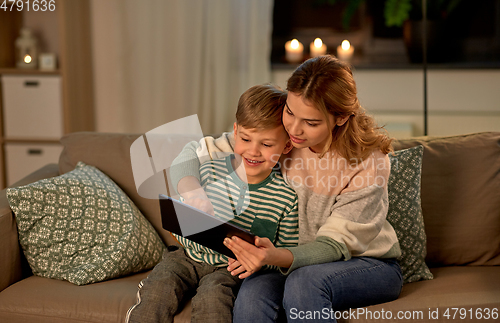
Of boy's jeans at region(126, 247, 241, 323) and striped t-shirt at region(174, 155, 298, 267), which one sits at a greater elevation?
striped t-shirt at region(174, 155, 298, 267)

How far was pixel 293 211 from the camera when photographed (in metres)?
1.32

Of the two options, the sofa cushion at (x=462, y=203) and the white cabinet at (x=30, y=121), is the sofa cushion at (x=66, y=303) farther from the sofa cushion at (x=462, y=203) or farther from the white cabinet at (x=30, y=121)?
the white cabinet at (x=30, y=121)

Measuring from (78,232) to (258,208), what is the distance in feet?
1.81

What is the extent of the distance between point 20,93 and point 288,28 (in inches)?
66.2

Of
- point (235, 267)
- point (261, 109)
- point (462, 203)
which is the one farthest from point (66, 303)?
point (462, 203)

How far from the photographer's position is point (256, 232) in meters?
1.32

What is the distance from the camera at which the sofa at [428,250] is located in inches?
48.6

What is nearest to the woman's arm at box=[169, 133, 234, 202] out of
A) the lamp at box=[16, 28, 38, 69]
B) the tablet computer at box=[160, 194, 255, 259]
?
the tablet computer at box=[160, 194, 255, 259]

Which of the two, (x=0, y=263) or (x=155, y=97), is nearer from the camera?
(x=0, y=263)

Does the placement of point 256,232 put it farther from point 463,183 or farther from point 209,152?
point 463,183

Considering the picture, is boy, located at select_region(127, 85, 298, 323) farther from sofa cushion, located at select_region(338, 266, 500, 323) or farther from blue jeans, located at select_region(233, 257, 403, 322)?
sofa cushion, located at select_region(338, 266, 500, 323)

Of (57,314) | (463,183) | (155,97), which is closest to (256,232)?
(57,314)

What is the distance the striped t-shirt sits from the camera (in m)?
1.31

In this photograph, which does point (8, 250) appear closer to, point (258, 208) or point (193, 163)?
point (193, 163)
